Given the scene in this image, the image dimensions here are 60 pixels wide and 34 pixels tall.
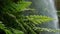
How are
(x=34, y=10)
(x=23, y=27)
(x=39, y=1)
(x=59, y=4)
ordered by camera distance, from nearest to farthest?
(x=23, y=27), (x=34, y=10), (x=39, y=1), (x=59, y=4)

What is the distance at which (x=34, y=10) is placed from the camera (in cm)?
137

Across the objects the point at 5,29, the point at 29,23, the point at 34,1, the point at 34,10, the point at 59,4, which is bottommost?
the point at 5,29

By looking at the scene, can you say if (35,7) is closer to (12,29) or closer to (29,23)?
(29,23)

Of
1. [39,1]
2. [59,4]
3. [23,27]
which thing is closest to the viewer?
[23,27]

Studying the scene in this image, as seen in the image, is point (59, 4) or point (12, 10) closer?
point (12, 10)

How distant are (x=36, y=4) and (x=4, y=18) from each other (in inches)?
15.6

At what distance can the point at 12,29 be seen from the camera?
3.59ft

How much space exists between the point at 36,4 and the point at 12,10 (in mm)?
339

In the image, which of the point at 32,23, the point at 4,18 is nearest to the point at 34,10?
the point at 32,23

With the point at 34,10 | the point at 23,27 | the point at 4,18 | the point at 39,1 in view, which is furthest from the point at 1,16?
the point at 39,1

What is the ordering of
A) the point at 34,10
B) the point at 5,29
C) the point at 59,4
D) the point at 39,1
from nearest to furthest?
the point at 5,29, the point at 34,10, the point at 39,1, the point at 59,4

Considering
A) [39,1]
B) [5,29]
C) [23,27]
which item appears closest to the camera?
[5,29]

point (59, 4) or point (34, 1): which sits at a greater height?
point (59, 4)

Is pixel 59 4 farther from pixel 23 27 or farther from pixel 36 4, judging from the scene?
pixel 23 27
